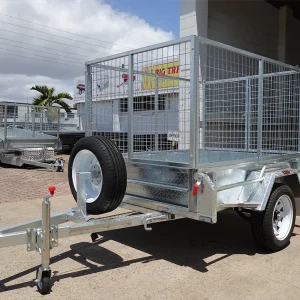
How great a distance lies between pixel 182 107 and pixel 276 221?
2.06 m

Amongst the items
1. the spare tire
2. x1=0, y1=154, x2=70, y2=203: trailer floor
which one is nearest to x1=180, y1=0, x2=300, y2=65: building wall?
x1=0, y1=154, x2=70, y2=203: trailer floor

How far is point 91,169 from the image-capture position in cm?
Result: 411

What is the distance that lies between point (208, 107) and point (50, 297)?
13.1ft

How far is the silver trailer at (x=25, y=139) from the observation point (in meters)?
11.6

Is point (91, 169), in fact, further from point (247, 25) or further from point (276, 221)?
point (247, 25)

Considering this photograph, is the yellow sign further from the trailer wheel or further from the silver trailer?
the silver trailer

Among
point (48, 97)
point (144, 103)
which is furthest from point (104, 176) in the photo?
point (48, 97)

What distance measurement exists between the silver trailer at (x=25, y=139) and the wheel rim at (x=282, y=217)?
7831mm

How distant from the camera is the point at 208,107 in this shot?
20.2 feet

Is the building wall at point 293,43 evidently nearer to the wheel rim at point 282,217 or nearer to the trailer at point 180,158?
the trailer at point 180,158

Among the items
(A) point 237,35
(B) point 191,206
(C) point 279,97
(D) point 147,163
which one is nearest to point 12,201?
(D) point 147,163

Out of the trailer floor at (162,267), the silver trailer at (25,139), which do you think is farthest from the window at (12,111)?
the trailer floor at (162,267)

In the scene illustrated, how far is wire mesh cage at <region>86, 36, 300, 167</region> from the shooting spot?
4542 mm

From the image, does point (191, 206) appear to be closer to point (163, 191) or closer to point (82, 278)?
point (163, 191)
